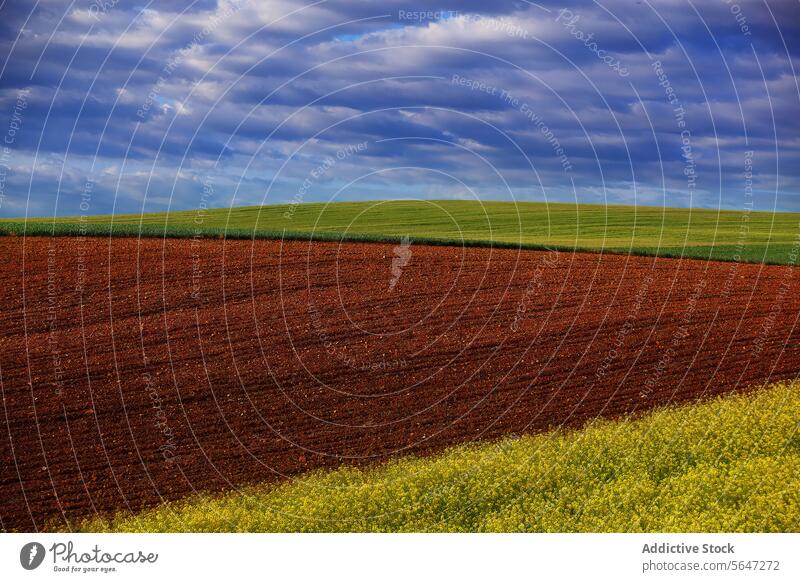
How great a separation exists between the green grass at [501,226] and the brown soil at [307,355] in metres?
5.09

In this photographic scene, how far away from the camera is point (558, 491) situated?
1341 centimetres

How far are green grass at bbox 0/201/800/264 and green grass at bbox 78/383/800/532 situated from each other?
22689 mm

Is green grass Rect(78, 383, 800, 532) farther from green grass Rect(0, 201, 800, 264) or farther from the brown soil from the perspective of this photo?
green grass Rect(0, 201, 800, 264)

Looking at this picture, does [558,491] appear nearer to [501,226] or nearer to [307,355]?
[307,355]

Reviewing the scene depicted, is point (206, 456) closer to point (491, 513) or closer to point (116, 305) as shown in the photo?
point (491, 513)

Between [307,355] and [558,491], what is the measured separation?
31.9ft

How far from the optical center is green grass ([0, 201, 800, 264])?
38125 mm

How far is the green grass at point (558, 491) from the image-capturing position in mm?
12531
